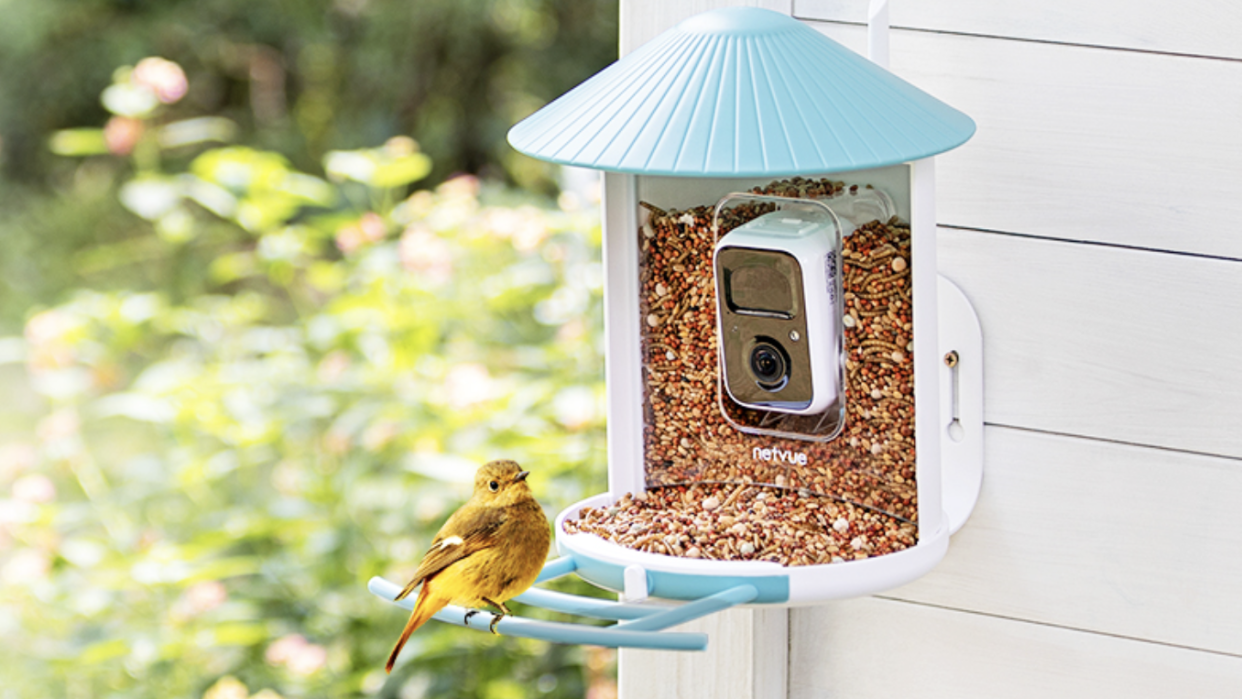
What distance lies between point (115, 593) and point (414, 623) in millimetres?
1252

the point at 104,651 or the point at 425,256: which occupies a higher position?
the point at 425,256

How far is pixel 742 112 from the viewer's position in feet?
2.63

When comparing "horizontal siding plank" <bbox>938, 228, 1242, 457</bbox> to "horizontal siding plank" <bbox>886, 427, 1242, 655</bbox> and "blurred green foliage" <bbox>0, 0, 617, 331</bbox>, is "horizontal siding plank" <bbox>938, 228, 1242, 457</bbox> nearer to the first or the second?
"horizontal siding plank" <bbox>886, 427, 1242, 655</bbox>

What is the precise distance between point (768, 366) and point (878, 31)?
0.90 feet

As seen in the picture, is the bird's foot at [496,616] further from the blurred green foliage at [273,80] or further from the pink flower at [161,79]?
the blurred green foliage at [273,80]

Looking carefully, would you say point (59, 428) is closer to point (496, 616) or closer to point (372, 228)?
point (372, 228)

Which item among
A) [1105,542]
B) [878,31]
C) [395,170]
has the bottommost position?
[1105,542]

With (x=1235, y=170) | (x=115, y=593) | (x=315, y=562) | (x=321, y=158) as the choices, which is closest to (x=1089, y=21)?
(x=1235, y=170)

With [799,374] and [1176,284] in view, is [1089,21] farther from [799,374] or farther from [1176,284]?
[799,374]

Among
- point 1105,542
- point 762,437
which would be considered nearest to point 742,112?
point 762,437

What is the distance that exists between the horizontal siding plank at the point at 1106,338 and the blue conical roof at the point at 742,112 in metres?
0.20

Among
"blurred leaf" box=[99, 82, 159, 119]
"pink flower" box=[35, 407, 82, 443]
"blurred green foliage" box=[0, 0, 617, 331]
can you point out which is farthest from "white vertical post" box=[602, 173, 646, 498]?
"blurred green foliage" box=[0, 0, 617, 331]

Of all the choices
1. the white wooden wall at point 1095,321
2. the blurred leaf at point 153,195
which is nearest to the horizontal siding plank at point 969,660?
the white wooden wall at point 1095,321

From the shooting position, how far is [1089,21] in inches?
37.5
